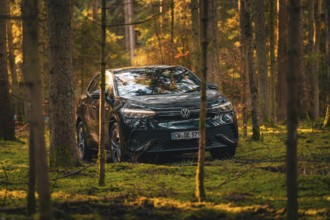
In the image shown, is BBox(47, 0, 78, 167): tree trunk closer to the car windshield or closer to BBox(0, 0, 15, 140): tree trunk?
the car windshield

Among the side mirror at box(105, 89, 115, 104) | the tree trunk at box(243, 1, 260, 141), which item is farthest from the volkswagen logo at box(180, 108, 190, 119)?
the tree trunk at box(243, 1, 260, 141)

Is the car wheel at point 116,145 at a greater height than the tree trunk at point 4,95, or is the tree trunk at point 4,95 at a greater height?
the tree trunk at point 4,95

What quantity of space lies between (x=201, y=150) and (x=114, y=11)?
5216cm

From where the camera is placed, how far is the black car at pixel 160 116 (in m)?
9.95

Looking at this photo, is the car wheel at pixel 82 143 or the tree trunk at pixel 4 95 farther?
the tree trunk at pixel 4 95

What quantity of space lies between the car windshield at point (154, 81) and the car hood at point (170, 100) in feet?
0.93

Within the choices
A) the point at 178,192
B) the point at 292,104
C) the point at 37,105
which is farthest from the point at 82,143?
the point at 292,104

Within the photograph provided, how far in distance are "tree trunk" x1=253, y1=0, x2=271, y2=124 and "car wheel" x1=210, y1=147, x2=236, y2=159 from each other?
6936 mm

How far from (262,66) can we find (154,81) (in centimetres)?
719

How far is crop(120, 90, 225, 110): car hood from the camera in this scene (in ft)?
33.2

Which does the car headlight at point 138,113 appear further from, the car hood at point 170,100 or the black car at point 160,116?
the car hood at point 170,100

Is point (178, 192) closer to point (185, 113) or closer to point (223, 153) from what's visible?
point (185, 113)

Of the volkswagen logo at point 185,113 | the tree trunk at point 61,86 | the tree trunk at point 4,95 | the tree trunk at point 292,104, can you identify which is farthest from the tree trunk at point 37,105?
the tree trunk at point 4,95

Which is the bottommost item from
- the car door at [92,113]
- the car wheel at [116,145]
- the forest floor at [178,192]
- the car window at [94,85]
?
the forest floor at [178,192]
